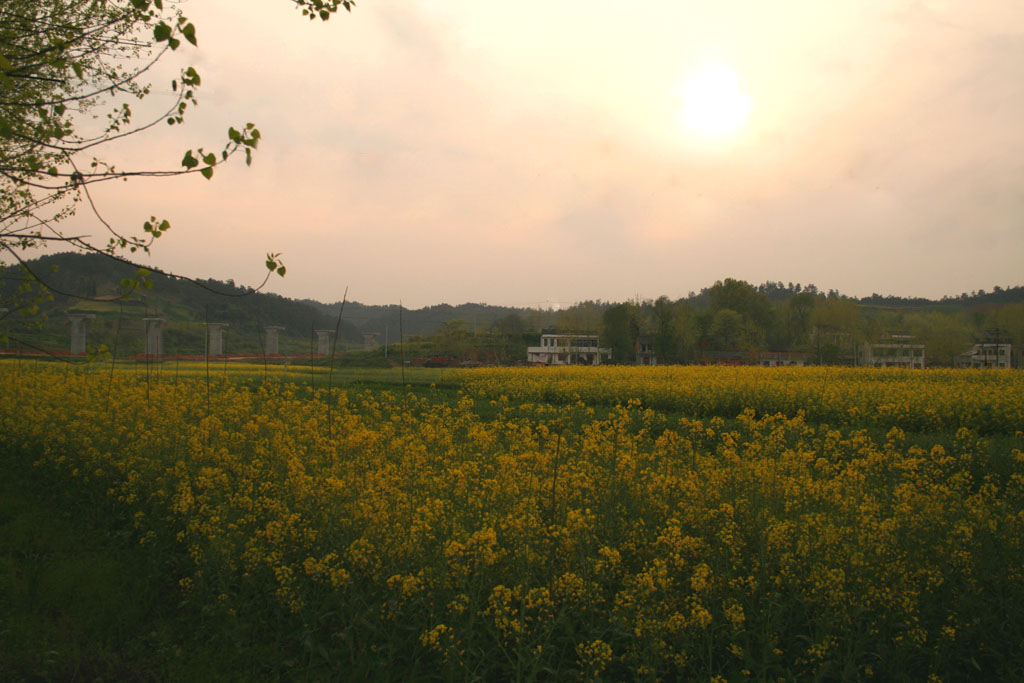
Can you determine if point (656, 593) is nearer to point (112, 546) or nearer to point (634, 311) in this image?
point (112, 546)

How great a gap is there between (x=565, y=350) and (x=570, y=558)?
55383 millimetres

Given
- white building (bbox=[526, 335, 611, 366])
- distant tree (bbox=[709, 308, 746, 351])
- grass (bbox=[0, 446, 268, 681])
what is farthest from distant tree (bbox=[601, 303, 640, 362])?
grass (bbox=[0, 446, 268, 681])

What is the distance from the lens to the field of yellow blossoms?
3.75 m

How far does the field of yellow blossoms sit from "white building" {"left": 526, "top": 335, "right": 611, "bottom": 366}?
173 feet

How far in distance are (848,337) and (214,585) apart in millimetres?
59325

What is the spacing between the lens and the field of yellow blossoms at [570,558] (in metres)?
3.75

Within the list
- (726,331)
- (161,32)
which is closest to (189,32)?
(161,32)

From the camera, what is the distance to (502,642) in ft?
13.1

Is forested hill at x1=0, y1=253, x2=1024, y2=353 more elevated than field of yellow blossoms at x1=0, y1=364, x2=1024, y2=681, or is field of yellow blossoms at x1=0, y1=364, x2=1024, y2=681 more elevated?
forested hill at x1=0, y1=253, x2=1024, y2=353

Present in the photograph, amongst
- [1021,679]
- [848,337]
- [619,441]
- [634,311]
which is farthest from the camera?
[634,311]

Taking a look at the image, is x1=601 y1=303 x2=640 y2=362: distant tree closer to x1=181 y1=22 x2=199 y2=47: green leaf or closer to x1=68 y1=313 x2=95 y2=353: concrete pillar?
x1=68 y1=313 x2=95 y2=353: concrete pillar

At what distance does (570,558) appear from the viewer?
4.47 meters

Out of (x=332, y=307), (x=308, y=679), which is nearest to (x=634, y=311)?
(x=332, y=307)

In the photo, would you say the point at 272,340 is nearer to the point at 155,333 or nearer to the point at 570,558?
the point at 155,333
